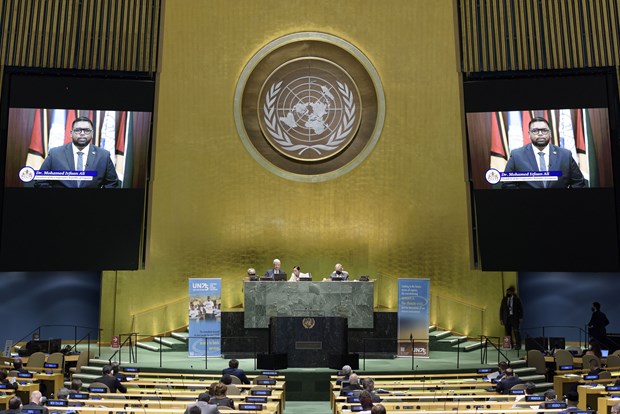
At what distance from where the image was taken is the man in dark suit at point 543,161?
56.9 ft

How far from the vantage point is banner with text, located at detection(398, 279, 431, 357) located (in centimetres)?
1659

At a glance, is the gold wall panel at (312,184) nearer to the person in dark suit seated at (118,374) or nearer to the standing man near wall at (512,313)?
the standing man near wall at (512,313)

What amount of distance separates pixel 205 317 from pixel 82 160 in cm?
435

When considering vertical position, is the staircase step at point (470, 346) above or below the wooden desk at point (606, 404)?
above

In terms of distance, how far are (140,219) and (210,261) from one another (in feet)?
7.81

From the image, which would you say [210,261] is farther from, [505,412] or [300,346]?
[505,412]

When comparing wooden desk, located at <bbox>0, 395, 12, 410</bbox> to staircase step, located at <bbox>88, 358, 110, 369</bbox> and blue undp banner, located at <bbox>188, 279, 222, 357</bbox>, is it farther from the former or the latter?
blue undp banner, located at <bbox>188, 279, 222, 357</bbox>

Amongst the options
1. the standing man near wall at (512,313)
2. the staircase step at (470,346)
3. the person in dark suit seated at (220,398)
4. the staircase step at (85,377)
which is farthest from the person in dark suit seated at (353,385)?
the standing man near wall at (512,313)

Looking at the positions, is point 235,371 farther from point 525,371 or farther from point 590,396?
point 525,371

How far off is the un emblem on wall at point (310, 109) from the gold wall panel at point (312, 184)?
0.32 m

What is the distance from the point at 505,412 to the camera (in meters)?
9.35

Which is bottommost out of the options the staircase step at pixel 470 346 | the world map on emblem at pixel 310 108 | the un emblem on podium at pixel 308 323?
the staircase step at pixel 470 346

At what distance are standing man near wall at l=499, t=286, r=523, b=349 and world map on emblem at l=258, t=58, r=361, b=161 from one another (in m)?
5.10

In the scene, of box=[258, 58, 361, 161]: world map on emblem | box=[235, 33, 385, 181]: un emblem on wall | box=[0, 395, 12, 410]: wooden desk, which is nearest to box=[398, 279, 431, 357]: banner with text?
box=[235, 33, 385, 181]: un emblem on wall
